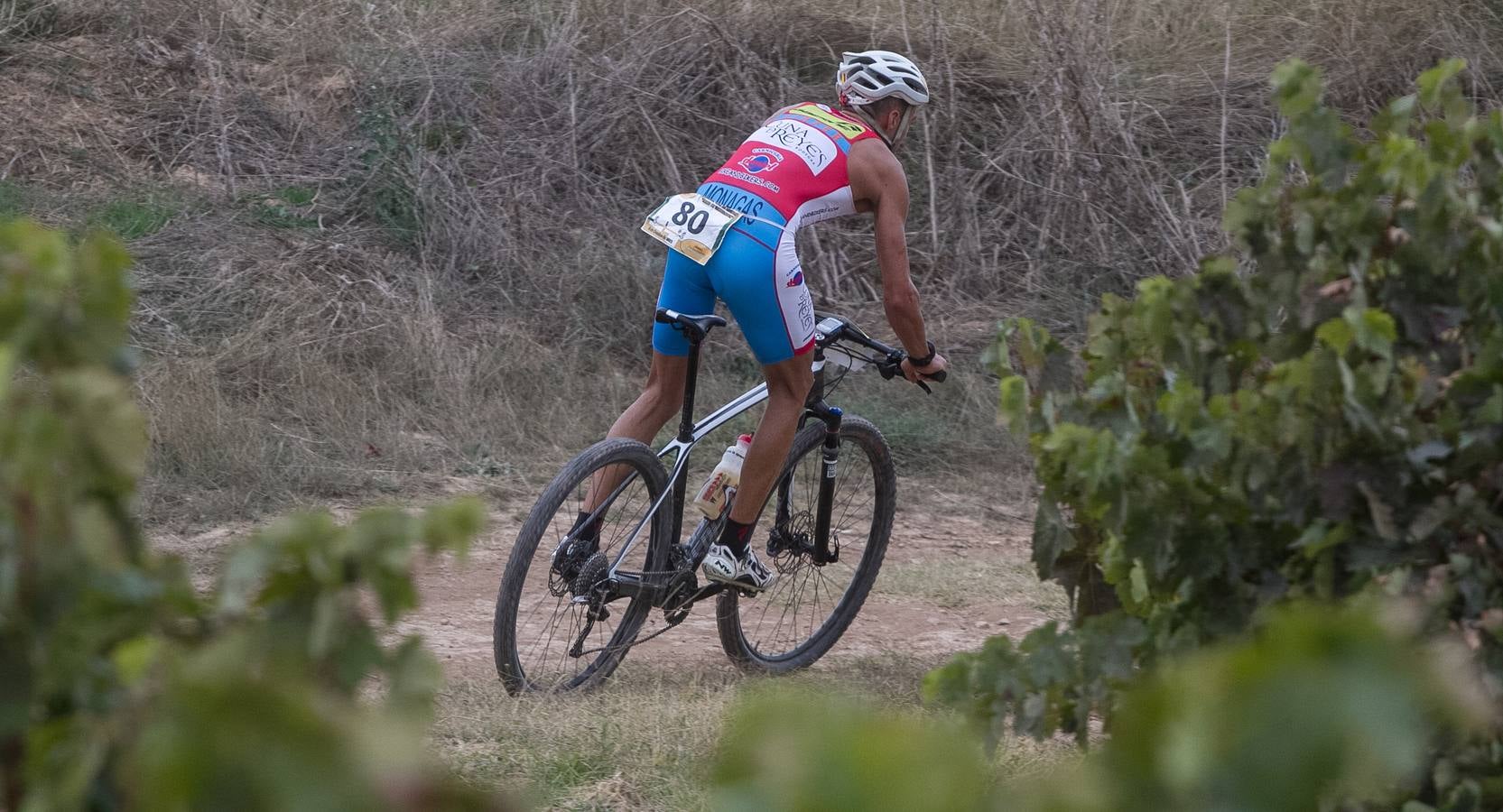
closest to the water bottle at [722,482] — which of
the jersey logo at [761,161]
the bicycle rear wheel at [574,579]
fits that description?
the bicycle rear wheel at [574,579]

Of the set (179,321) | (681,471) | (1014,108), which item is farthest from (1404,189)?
(1014,108)

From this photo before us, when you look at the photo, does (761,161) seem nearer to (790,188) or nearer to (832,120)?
(790,188)

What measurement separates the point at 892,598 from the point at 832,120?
2256 millimetres

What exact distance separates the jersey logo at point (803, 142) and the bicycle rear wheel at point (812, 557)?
977mm

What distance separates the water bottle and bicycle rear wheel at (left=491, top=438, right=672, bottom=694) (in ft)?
0.48

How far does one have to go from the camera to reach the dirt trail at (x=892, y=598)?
551cm

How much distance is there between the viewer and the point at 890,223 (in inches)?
195

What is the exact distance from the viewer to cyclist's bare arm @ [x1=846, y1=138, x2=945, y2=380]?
16.1 ft

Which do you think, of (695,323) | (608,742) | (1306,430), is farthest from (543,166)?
(1306,430)

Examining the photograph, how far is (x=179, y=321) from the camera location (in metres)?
8.33

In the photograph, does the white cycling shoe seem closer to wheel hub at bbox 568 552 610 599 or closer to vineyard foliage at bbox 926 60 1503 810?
wheel hub at bbox 568 552 610 599

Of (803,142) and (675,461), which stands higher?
(803,142)

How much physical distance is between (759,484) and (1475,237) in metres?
3.18

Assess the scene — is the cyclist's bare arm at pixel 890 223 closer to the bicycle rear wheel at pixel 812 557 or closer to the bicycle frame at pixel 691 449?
the bicycle frame at pixel 691 449
